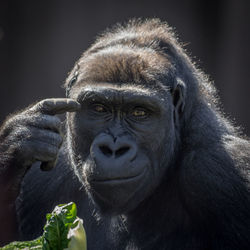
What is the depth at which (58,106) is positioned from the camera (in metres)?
4.98

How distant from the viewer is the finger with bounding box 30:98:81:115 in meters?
4.97

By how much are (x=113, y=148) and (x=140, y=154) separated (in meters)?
0.39

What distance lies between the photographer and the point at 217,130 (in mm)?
5648

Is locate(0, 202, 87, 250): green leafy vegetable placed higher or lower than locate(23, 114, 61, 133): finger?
lower

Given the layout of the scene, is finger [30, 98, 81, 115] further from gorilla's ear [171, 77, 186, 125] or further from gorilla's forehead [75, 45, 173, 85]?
gorilla's ear [171, 77, 186, 125]

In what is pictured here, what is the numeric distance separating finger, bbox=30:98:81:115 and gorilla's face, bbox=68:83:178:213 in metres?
0.34

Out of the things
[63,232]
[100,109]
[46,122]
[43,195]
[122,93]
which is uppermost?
[122,93]

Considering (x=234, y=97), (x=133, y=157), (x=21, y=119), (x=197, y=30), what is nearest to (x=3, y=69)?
(x=197, y=30)

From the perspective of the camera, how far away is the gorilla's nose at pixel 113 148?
4730 mm

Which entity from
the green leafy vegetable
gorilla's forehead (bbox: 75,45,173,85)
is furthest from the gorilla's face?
the green leafy vegetable

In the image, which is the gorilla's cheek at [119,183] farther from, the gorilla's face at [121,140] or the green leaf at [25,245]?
the green leaf at [25,245]

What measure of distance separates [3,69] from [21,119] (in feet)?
23.2

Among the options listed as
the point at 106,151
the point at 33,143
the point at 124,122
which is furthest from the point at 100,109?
the point at 33,143

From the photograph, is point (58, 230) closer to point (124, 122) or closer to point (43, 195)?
point (124, 122)
